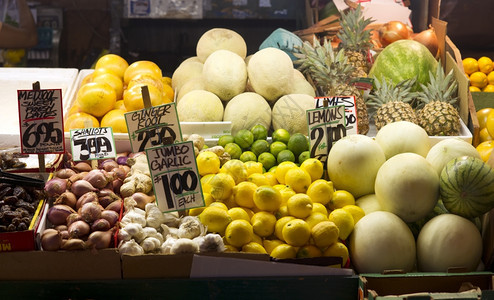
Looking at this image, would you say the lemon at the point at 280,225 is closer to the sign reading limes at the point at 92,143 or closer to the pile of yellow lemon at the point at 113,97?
the sign reading limes at the point at 92,143

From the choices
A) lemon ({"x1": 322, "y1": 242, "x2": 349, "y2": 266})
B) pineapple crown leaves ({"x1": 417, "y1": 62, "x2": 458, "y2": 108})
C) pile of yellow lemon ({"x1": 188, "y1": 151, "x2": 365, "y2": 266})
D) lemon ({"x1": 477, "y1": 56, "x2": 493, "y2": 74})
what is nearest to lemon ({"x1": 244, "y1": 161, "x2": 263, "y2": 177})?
pile of yellow lemon ({"x1": 188, "y1": 151, "x2": 365, "y2": 266})

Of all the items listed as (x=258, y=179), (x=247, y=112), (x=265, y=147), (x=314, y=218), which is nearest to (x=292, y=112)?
(x=247, y=112)

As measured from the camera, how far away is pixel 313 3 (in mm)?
4996

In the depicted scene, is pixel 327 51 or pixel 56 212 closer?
pixel 56 212

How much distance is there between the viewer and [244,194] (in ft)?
7.65

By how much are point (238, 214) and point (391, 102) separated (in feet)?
5.24

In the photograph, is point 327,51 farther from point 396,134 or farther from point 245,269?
point 245,269

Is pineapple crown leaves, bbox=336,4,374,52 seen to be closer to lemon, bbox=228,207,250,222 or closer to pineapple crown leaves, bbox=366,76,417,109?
pineapple crown leaves, bbox=366,76,417,109

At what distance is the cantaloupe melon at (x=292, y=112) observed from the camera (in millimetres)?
3234

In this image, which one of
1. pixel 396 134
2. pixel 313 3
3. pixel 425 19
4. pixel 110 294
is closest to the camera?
pixel 110 294

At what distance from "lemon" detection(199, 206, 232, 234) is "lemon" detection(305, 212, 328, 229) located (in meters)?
0.34

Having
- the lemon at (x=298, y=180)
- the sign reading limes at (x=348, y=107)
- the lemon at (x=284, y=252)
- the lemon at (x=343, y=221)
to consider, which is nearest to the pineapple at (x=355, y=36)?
the sign reading limes at (x=348, y=107)

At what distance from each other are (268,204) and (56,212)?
865 mm

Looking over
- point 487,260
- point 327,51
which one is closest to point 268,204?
point 487,260
